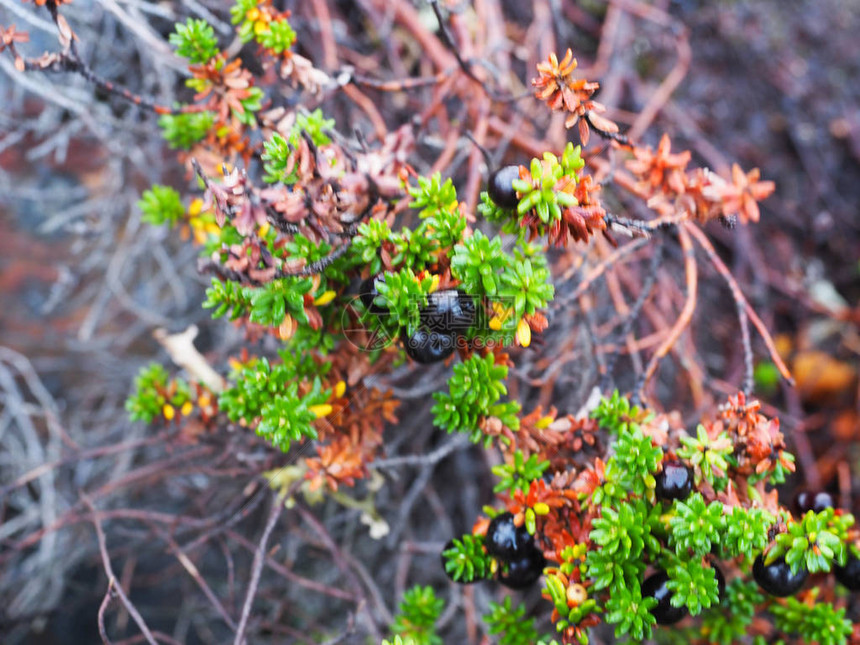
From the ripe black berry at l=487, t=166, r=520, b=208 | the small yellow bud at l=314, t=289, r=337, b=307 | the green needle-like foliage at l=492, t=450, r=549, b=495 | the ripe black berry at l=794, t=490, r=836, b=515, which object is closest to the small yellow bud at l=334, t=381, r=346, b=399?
the small yellow bud at l=314, t=289, r=337, b=307

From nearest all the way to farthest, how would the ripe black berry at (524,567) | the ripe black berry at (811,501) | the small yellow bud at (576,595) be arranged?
the small yellow bud at (576,595)
the ripe black berry at (524,567)
the ripe black berry at (811,501)

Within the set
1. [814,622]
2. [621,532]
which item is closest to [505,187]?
[621,532]

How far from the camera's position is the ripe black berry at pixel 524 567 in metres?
1.07

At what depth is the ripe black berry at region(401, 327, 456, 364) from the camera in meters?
0.92

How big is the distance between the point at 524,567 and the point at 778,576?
408 millimetres

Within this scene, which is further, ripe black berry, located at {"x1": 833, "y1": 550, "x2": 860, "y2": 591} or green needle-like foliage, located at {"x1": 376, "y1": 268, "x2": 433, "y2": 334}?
ripe black berry, located at {"x1": 833, "y1": 550, "x2": 860, "y2": 591}

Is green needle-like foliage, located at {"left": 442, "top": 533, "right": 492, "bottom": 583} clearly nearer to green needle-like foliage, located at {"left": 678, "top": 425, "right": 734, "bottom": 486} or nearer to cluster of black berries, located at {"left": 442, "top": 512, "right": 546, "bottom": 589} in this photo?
cluster of black berries, located at {"left": 442, "top": 512, "right": 546, "bottom": 589}

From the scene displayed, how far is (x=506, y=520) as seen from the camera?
108 centimetres

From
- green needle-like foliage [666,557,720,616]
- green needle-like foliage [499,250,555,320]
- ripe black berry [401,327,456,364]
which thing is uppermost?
green needle-like foliage [499,250,555,320]

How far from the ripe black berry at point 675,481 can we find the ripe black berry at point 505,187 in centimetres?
49

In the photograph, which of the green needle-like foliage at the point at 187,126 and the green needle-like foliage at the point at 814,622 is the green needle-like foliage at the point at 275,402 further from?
the green needle-like foliage at the point at 814,622

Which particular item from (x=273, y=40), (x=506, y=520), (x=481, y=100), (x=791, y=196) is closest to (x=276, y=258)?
(x=273, y=40)

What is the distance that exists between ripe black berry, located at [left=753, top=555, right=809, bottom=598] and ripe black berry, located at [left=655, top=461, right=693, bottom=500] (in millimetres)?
177

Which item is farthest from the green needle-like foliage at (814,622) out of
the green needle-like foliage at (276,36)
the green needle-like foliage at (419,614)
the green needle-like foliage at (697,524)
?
the green needle-like foliage at (276,36)
